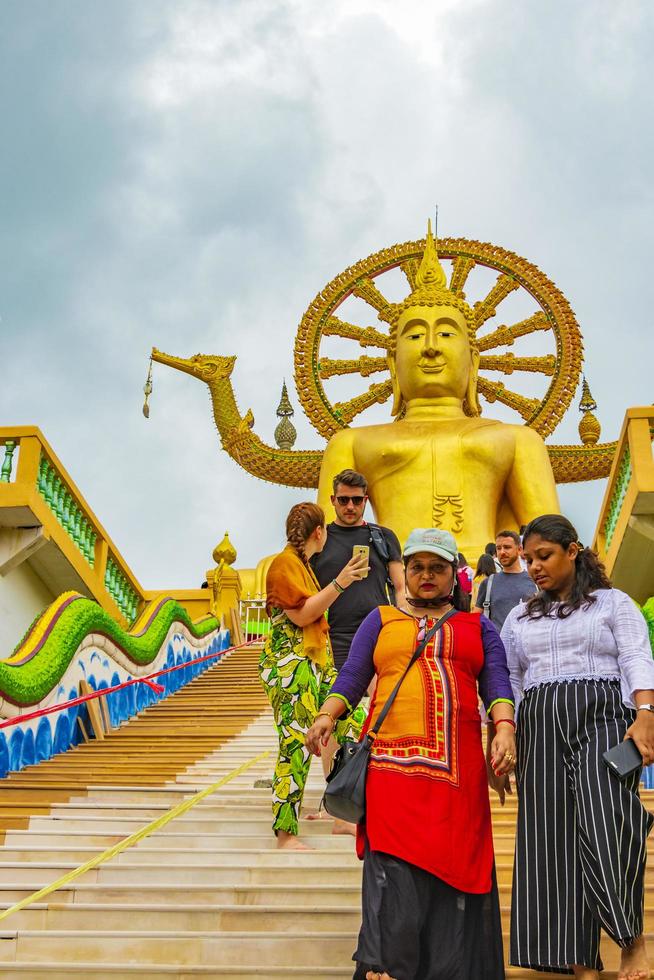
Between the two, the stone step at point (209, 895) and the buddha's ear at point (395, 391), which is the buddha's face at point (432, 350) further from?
the stone step at point (209, 895)

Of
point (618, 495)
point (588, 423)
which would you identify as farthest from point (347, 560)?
point (588, 423)

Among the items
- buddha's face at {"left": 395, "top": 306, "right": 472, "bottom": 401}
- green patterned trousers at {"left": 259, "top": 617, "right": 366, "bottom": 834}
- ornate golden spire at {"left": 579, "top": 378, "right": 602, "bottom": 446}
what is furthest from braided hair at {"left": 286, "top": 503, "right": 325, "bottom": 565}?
ornate golden spire at {"left": 579, "top": 378, "right": 602, "bottom": 446}

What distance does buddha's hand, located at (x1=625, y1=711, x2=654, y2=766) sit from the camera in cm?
283

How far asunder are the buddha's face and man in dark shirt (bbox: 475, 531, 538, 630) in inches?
259

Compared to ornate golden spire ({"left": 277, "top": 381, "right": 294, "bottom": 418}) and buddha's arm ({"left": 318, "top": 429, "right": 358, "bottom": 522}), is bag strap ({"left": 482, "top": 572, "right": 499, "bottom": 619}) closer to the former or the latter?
buddha's arm ({"left": 318, "top": 429, "right": 358, "bottom": 522})

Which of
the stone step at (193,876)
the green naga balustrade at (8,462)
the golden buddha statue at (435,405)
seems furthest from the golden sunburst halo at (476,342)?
the stone step at (193,876)

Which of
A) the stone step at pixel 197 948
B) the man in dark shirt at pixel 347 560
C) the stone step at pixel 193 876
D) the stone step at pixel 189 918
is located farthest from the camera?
the man in dark shirt at pixel 347 560

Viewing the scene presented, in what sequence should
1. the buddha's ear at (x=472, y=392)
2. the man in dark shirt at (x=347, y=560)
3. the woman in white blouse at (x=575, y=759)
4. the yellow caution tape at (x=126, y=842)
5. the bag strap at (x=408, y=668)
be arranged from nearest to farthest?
the woman in white blouse at (x=575, y=759), the bag strap at (x=408, y=668), the yellow caution tape at (x=126, y=842), the man in dark shirt at (x=347, y=560), the buddha's ear at (x=472, y=392)

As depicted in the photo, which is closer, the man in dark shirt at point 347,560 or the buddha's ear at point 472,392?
the man in dark shirt at point 347,560

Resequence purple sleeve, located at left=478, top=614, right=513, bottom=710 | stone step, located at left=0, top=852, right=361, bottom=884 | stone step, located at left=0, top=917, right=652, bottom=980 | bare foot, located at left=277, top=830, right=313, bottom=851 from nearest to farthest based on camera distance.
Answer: purple sleeve, located at left=478, top=614, right=513, bottom=710
stone step, located at left=0, top=917, right=652, bottom=980
stone step, located at left=0, top=852, right=361, bottom=884
bare foot, located at left=277, top=830, right=313, bottom=851

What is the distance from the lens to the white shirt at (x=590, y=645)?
3.01 metres

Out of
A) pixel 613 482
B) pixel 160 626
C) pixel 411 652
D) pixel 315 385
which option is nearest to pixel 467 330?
pixel 315 385

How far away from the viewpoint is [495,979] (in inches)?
108

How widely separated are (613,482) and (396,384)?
3.61 meters
